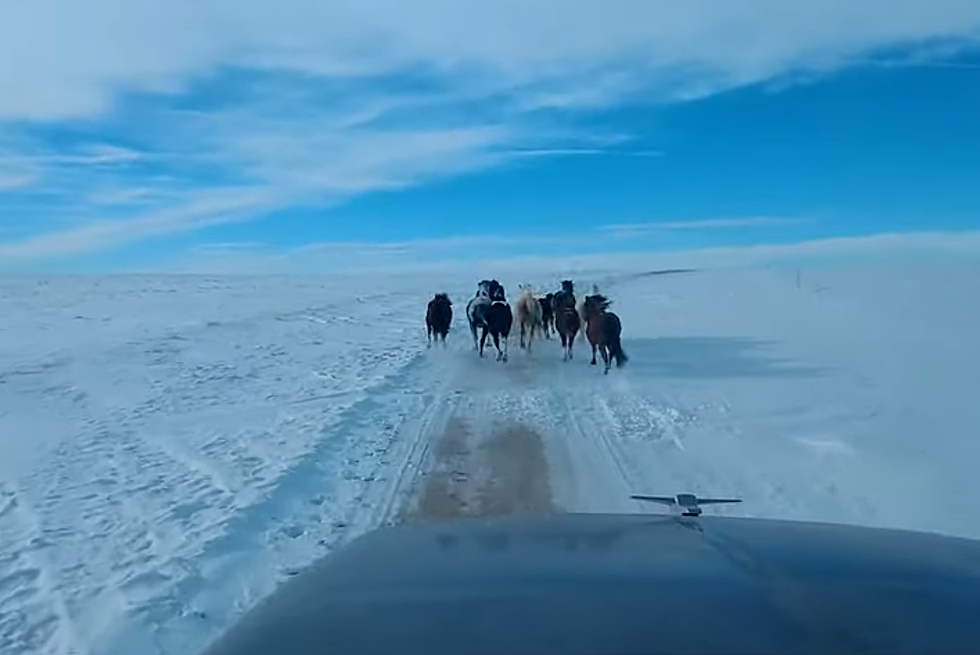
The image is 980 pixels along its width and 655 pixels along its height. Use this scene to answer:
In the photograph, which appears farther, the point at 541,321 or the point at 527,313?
the point at 541,321

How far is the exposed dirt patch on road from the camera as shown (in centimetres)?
814

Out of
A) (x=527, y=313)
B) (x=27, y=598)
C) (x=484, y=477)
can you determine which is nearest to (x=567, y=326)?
(x=527, y=313)

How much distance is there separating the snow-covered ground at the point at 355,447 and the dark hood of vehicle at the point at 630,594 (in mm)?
2896

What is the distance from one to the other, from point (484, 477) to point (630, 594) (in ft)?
22.5

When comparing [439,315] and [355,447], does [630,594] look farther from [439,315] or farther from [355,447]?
[439,315]

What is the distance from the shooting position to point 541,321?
24359mm

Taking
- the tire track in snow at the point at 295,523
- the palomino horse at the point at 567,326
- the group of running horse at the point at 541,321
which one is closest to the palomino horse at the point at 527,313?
the group of running horse at the point at 541,321

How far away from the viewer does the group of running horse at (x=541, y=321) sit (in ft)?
62.3

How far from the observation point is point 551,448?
35.5ft

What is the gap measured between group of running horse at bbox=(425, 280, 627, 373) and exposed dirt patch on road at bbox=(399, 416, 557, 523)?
6.98 metres

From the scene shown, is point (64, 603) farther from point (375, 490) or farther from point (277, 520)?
point (375, 490)

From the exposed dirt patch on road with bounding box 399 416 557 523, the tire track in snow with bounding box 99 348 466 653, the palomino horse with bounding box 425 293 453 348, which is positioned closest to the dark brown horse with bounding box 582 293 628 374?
the palomino horse with bounding box 425 293 453 348

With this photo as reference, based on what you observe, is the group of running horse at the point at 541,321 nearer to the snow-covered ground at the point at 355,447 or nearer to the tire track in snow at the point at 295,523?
the snow-covered ground at the point at 355,447

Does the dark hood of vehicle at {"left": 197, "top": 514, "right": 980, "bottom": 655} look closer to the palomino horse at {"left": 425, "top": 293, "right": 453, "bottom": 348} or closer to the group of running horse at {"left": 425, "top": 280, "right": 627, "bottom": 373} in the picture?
the group of running horse at {"left": 425, "top": 280, "right": 627, "bottom": 373}
